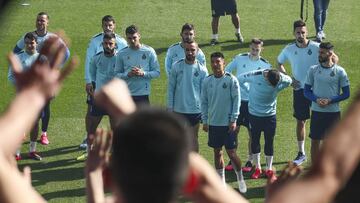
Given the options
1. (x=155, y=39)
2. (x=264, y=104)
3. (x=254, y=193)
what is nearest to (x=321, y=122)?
(x=264, y=104)

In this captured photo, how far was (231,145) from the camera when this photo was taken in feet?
35.4

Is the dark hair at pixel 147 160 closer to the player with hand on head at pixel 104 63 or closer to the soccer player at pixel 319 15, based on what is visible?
the player with hand on head at pixel 104 63

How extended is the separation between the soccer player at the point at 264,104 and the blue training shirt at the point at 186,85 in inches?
24.0

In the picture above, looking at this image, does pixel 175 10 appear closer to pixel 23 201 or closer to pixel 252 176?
pixel 252 176

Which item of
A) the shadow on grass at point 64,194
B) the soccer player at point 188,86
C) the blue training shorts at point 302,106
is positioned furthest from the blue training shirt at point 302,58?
the shadow on grass at point 64,194

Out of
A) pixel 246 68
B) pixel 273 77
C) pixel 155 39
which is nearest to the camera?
pixel 273 77

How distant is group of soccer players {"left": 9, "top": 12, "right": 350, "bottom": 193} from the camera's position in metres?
10.7

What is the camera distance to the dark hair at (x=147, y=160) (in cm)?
181

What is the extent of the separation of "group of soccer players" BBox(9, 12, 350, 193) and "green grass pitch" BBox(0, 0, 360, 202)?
505 mm

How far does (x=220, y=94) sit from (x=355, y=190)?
27.3 feet

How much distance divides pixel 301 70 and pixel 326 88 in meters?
1.33

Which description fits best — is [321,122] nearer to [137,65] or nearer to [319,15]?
[137,65]

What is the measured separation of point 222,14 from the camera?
17547 mm

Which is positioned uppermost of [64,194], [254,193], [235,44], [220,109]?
[220,109]
